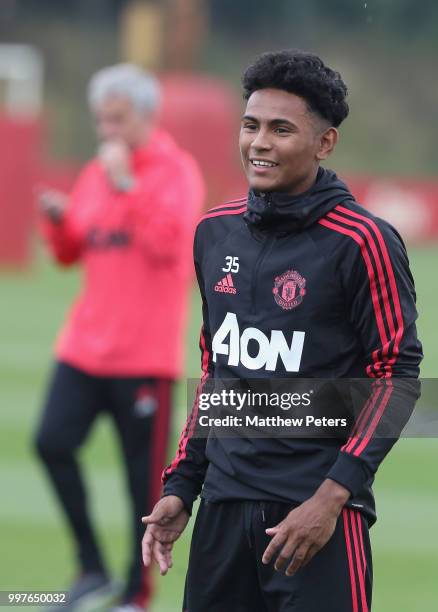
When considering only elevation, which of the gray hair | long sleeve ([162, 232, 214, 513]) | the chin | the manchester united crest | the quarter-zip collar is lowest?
long sleeve ([162, 232, 214, 513])

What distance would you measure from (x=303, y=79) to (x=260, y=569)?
1.26 meters

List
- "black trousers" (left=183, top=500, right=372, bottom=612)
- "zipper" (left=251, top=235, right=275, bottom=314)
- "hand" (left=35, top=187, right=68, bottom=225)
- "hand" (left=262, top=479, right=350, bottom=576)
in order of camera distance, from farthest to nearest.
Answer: "hand" (left=35, top=187, right=68, bottom=225) → "zipper" (left=251, top=235, right=275, bottom=314) → "black trousers" (left=183, top=500, right=372, bottom=612) → "hand" (left=262, top=479, right=350, bottom=576)

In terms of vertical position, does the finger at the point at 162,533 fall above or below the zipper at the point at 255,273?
below

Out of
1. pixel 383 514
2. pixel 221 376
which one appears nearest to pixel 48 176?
pixel 383 514

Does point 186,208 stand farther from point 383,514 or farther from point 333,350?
point 333,350

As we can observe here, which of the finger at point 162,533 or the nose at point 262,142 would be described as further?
the finger at point 162,533

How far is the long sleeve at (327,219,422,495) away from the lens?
11.2ft

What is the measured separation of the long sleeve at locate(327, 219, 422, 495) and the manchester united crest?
0.12 metres

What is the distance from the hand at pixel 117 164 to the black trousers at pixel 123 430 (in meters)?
0.90

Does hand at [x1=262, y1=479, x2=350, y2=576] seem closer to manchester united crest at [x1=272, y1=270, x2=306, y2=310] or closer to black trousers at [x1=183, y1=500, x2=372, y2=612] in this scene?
black trousers at [x1=183, y1=500, x2=372, y2=612]

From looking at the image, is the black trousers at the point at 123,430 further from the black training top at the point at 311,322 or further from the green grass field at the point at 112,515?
the black training top at the point at 311,322

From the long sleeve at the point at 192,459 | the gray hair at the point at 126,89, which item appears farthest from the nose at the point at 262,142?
the gray hair at the point at 126,89

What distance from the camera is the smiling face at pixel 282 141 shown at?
3.54 metres

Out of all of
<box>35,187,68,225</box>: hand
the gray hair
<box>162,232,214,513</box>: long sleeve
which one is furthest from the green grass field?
<box>162,232,214,513</box>: long sleeve
